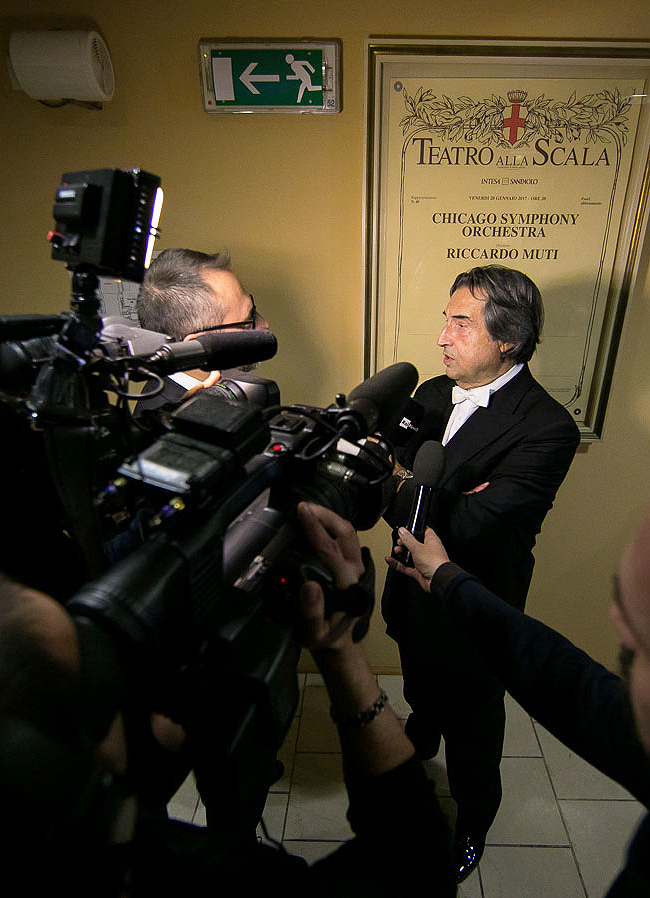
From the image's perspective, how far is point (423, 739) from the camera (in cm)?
170

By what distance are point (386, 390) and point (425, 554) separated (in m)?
0.37

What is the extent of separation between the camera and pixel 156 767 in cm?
55

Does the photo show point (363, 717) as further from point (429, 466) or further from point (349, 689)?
point (429, 466)

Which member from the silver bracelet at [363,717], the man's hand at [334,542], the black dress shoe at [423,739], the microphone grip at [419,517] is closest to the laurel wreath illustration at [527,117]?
the microphone grip at [419,517]

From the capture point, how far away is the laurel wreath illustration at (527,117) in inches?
52.7

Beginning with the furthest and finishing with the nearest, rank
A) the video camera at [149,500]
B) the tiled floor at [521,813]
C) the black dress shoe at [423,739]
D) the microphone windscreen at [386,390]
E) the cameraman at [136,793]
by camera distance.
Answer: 1. the black dress shoe at [423,739]
2. the tiled floor at [521,813]
3. the microphone windscreen at [386,390]
4. the video camera at [149,500]
5. the cameraman at [136,793]

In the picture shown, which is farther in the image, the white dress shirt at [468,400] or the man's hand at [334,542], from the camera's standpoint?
the white dress shirt at [468,400]

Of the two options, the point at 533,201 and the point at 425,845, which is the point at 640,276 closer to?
the point at 533,201

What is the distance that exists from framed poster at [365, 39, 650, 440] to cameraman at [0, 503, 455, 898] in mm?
1112

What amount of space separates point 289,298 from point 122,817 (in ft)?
4.67

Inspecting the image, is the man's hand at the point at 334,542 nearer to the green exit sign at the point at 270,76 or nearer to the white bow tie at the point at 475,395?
the white bow tie at the point at 475,395

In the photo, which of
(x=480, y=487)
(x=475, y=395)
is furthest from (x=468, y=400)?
(x=480, y=487)

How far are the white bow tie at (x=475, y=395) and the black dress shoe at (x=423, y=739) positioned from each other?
1.11 m

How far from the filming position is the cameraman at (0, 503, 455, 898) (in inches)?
12.1
